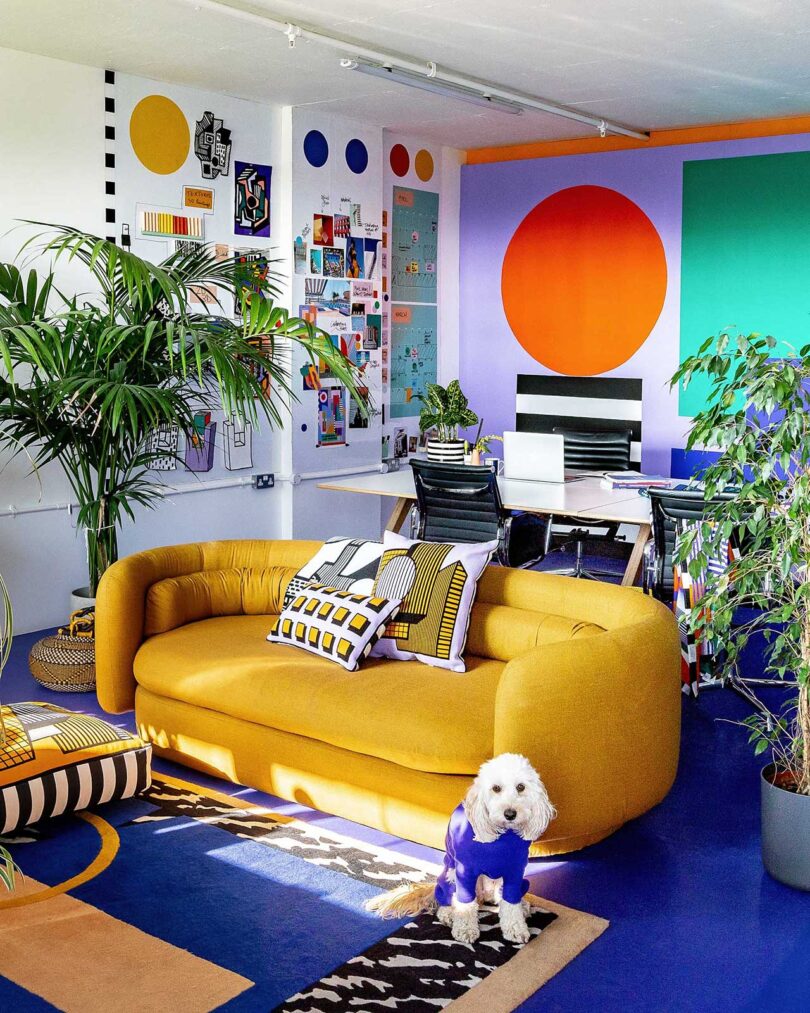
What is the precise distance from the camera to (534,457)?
6277mm

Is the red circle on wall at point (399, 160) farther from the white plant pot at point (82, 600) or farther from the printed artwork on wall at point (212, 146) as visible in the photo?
the white plant pot at point (82, 600)

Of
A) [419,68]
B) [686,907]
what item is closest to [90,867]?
[686,907]

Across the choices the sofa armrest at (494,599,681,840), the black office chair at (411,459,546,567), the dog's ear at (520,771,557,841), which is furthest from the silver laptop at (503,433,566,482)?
the dog's ear at (520,771,557,841)

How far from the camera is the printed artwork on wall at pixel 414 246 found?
8.09 metres

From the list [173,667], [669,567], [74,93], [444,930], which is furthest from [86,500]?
[444,930]

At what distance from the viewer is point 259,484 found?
707 cm

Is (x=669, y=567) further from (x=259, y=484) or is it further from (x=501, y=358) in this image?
(x=501, y=358)

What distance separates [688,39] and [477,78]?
1280mm

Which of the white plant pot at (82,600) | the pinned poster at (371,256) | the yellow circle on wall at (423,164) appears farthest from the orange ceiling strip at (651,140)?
the white plant pot at (82,600)

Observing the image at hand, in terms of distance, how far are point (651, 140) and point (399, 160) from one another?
1.72m

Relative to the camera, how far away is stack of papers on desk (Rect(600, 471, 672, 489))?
20.1 ft

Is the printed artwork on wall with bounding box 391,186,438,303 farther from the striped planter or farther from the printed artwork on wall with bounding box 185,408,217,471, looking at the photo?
the striped planter

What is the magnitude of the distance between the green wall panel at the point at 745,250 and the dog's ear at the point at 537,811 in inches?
192

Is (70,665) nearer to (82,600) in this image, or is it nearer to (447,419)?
(82,600)
